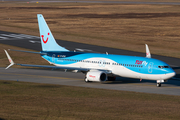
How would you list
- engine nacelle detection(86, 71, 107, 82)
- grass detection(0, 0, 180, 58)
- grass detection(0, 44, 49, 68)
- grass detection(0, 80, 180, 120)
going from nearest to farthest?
grass detection(0, 80, 180, 120), engine nacelle detection(86, 71, 107, 82), grass detection(0, 44, 49, 68), grass detection(0, 0, 180, 58)

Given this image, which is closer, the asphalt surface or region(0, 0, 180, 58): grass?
the asphalt surface

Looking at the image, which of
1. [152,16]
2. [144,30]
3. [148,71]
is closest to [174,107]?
[148,71]

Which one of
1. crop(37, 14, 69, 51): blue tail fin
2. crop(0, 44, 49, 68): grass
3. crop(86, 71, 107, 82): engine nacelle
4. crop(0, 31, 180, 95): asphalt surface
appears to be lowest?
crop(0, 31, 180, 95): asphalt surface

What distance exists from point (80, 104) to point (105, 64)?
51.9 feet

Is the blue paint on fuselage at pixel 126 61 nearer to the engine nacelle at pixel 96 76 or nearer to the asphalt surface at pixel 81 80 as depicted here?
the engine nacelle at pixel 96 76

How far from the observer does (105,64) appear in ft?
178

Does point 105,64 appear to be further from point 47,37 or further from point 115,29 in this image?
point 115,29

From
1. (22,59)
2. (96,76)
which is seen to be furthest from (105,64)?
(22,59)

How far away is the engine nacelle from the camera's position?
2052 inches

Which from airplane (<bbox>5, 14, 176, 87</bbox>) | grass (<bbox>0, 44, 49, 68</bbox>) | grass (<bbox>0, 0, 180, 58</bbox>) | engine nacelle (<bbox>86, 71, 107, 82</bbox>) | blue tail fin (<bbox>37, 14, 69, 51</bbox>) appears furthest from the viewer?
grass (<bbox>0, 0, 180, 58</bbox>)

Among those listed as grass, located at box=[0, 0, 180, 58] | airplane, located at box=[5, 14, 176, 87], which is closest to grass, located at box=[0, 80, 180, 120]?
airplane, located at box=[5, 14, 176, 87]

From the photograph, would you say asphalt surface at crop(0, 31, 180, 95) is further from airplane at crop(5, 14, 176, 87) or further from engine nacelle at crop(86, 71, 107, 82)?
airplane at crop(5, 14, 176, 87)

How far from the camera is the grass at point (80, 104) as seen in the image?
34.8 meters

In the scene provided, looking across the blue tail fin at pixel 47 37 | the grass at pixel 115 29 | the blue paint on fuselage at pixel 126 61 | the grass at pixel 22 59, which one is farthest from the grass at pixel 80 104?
the grass at pixel 115 29
